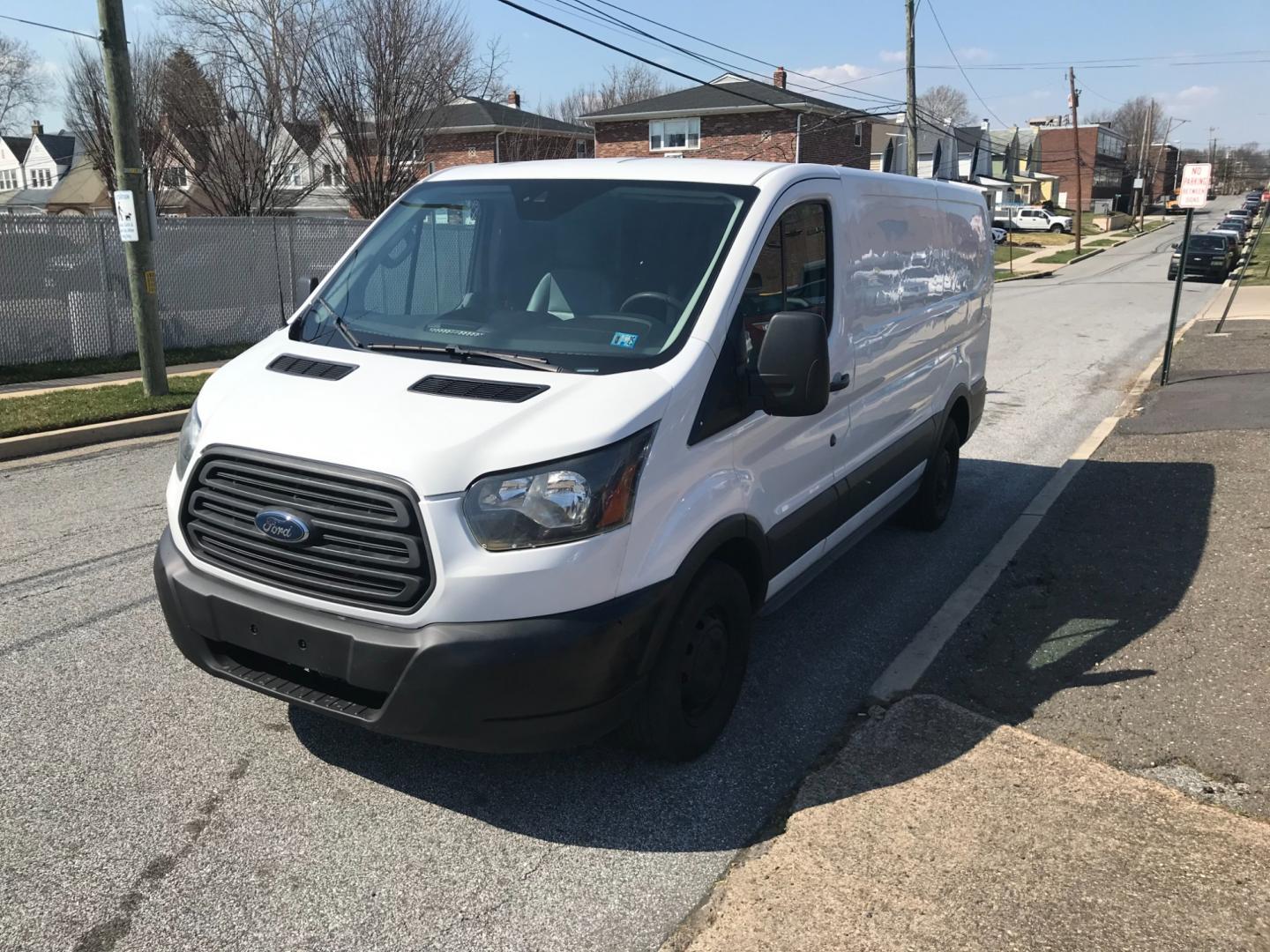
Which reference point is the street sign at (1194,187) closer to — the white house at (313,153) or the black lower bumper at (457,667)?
the black lower bumper at (457,667)

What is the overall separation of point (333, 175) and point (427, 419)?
19.5 metres

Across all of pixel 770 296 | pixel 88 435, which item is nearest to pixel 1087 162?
pixel 88 435

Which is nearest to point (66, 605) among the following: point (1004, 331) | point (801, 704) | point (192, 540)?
point (192, 540)

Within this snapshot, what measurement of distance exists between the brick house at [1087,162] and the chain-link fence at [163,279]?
98.3 metres

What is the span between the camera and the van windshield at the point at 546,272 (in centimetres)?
369

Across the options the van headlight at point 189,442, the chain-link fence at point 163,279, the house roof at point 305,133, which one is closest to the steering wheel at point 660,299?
the van headlight at point 189,442

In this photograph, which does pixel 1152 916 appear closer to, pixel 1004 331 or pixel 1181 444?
pixel 1181 444

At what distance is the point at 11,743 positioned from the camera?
376cm

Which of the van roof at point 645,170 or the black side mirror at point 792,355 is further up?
the van roof at point 645,170

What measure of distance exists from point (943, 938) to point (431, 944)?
1411 millimetres

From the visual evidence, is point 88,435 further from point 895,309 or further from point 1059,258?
point 1059,258

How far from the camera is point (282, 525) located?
3.14 m

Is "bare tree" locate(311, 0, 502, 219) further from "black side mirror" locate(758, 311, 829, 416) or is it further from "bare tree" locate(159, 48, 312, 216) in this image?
"black side mirror" locate(758, 311, 829, 416)

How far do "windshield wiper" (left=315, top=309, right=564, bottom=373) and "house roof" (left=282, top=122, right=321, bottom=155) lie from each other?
1882 cm
